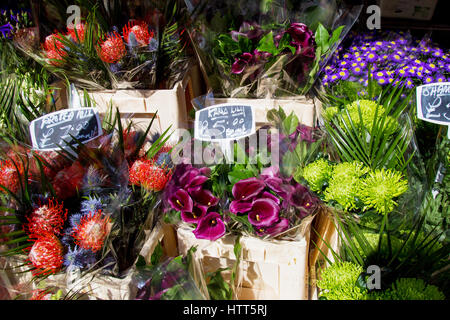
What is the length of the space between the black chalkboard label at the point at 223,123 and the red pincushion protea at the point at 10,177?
501 millimetres

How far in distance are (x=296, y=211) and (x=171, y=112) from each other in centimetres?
63

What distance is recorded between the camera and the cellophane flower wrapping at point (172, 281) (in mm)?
709

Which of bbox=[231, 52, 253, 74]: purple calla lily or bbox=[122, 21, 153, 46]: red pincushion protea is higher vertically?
bbox=[122, 21, 153, 46]: red pincushion protea

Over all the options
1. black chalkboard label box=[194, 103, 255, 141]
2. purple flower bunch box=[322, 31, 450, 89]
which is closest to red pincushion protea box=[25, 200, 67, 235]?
black chalkboard label box=[194, 103, 255, 141]

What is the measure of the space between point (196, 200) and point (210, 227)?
A: 9cm

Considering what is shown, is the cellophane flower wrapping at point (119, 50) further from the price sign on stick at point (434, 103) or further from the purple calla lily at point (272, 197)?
the price sign on stick at point (434, 103)

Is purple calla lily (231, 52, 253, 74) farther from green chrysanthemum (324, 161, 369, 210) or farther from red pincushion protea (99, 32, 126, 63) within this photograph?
green chrysanthemum (324, 161, 369, 210)

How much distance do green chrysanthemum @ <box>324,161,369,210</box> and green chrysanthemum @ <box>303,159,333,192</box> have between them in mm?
21

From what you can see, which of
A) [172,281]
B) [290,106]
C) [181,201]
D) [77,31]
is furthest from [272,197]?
[77,31]

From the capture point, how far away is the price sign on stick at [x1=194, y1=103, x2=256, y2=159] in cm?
101

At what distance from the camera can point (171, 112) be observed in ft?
4.25

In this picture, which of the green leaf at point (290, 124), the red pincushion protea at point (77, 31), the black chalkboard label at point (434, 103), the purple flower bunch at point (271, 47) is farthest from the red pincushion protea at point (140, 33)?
the black chalkboard label at point (434, 103)

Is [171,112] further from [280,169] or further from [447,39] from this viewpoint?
[447,39]
